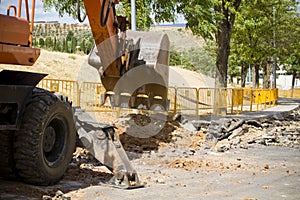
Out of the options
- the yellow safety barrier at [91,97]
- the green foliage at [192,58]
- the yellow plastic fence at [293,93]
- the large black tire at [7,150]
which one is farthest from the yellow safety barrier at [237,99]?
the yellow plastic fence at [293,93]

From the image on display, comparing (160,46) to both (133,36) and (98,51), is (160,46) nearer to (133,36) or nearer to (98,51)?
(133,36)

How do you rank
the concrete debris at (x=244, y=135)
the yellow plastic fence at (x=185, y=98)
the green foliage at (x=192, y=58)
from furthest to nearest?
the green foliage at (x=192, y=58), the yellow plastic fence at (x=185, y=98), the concrete debris at (x=244, y=135)

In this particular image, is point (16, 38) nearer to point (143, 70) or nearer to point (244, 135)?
point (143, 70)

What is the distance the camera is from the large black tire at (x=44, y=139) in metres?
7.33

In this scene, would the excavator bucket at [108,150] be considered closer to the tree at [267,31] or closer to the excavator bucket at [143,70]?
the excavator bucket at [143,70]

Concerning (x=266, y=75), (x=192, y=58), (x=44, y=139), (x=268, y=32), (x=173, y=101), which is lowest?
(x=44, y=139)

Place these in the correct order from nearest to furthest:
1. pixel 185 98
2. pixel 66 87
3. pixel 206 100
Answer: pixel 66 87 → pixel 185 98 → pixel 206 100

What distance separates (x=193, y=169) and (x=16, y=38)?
4942 millimetres

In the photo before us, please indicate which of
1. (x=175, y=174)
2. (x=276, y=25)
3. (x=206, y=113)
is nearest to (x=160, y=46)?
(x=175, y=174)

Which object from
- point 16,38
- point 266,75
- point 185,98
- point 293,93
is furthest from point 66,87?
point 293,93

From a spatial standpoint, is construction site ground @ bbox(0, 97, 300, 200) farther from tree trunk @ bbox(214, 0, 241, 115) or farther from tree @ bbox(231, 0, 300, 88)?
tree @ bbox(231, 0, 300, 88)

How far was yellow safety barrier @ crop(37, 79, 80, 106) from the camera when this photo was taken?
16922 millimetres

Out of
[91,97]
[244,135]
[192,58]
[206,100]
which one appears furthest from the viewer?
[192,58]

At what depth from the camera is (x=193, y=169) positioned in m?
10.4
